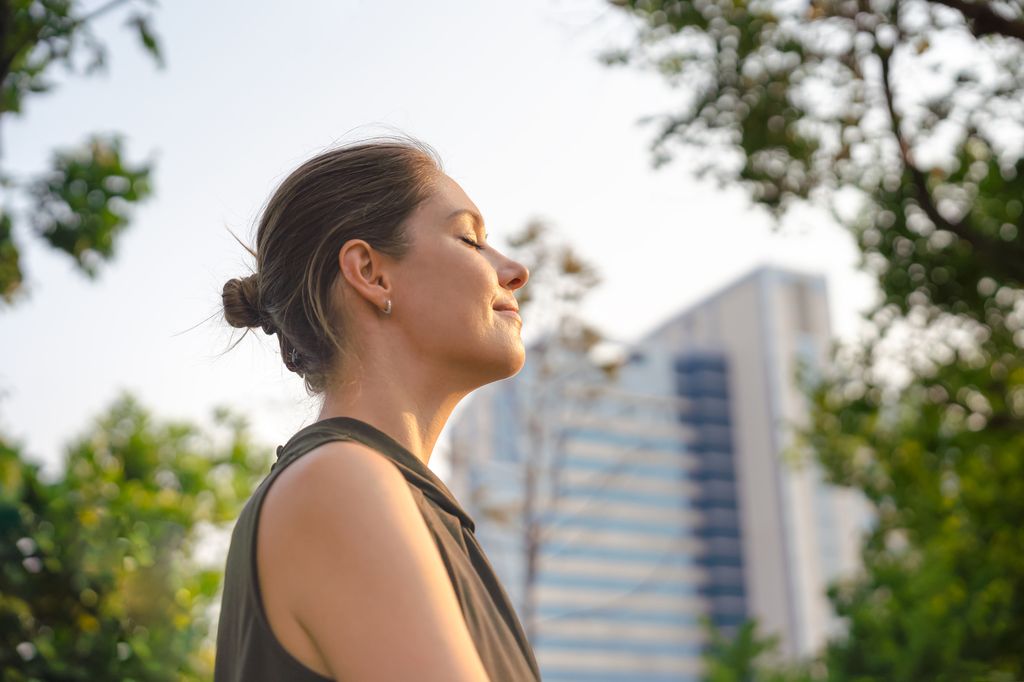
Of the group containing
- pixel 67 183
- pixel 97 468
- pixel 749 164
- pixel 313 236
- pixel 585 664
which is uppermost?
pixel 313 236

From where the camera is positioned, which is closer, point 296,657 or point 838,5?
point 296,657

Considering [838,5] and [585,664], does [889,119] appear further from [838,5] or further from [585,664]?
[585,664]

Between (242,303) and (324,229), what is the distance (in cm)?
29

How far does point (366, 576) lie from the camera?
1.23 meters

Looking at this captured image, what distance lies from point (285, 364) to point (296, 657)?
2.11 ft

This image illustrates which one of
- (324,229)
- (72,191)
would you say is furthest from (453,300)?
(72,191)

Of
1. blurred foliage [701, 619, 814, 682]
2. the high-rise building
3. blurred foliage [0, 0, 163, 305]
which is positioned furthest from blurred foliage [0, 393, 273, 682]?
the high-rise building

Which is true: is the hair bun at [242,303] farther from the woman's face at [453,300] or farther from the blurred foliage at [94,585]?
the blurred foliage at [94,585]

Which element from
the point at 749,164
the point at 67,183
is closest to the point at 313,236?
the point at 67,183

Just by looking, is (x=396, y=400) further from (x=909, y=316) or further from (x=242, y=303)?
(x=909, y=316)

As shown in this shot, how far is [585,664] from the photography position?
111 meters

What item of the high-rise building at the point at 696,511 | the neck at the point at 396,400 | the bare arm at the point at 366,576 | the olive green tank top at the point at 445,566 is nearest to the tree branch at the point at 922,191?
the neck at the point at 396,400

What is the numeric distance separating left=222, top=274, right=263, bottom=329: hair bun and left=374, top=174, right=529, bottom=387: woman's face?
345mm

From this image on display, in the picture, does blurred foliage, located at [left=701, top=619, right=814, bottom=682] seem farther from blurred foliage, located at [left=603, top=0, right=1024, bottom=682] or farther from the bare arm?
the bare arm
